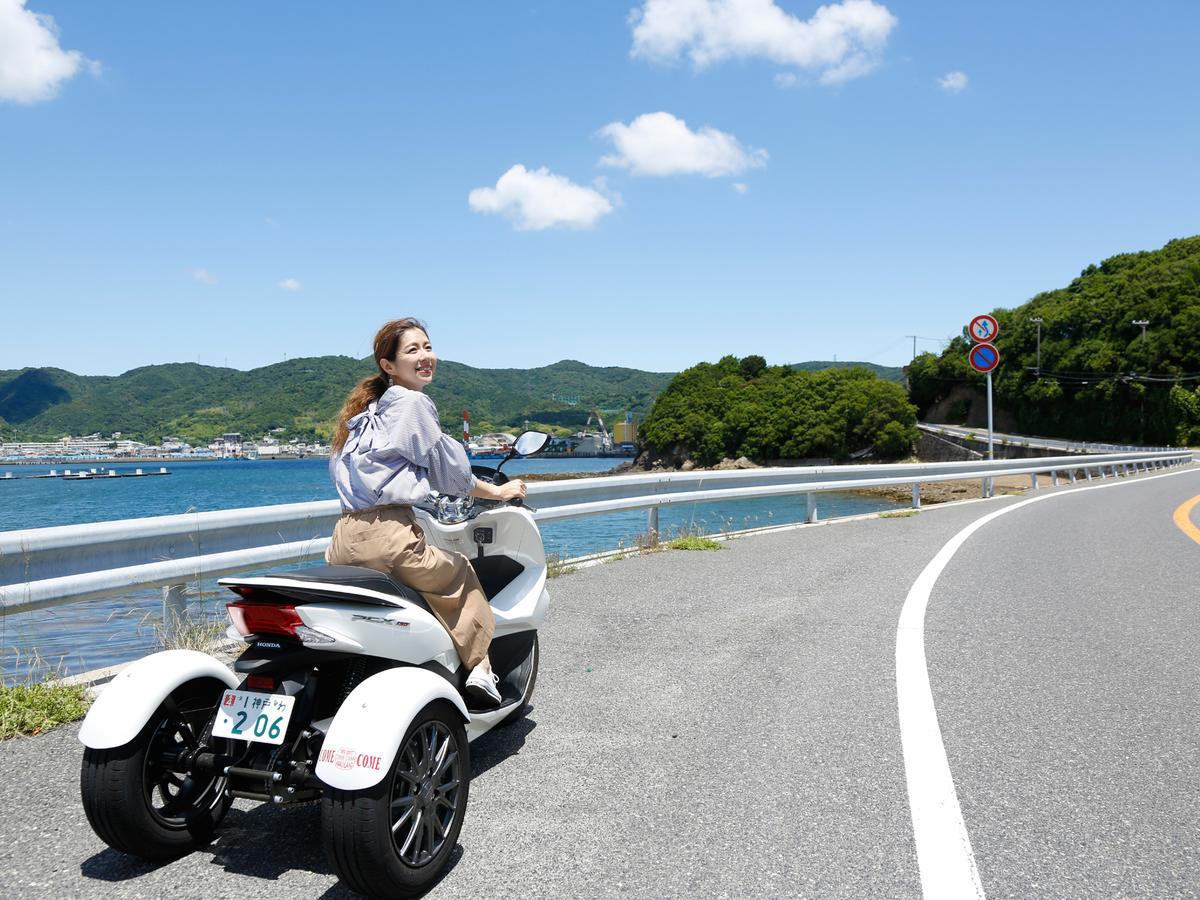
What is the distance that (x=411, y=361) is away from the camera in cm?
360

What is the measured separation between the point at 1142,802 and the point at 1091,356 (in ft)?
358

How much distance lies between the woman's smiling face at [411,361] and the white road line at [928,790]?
2421 millimetres

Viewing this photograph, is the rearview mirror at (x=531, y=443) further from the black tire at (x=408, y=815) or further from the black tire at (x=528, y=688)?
the black tire at (x=408, y=815)

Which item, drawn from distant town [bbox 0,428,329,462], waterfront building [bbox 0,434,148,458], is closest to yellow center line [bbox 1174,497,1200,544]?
distant town [bbox 0,428,329,462]

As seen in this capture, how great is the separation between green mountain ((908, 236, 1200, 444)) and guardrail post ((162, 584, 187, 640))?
96.0 metres

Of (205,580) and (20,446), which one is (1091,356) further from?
(20,446)

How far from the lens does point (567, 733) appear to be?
4031mm

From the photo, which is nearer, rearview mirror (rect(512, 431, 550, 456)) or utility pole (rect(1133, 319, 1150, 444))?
rearview mirror (rect(512, 431, 550, 456))

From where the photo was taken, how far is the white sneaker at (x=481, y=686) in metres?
3.36

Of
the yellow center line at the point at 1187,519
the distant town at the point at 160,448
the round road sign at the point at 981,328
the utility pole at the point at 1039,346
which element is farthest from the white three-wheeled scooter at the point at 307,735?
the distant town at the point at 160,448

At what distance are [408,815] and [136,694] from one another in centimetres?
93

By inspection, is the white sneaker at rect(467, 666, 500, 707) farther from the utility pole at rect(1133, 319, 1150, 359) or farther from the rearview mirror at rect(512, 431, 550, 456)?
the utility pole at rect(1133, 319, 1150, 359)

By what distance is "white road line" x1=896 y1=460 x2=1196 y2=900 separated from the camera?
2.62 m

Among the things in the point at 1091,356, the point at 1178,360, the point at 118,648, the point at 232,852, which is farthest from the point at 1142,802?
the point at 1091,356
